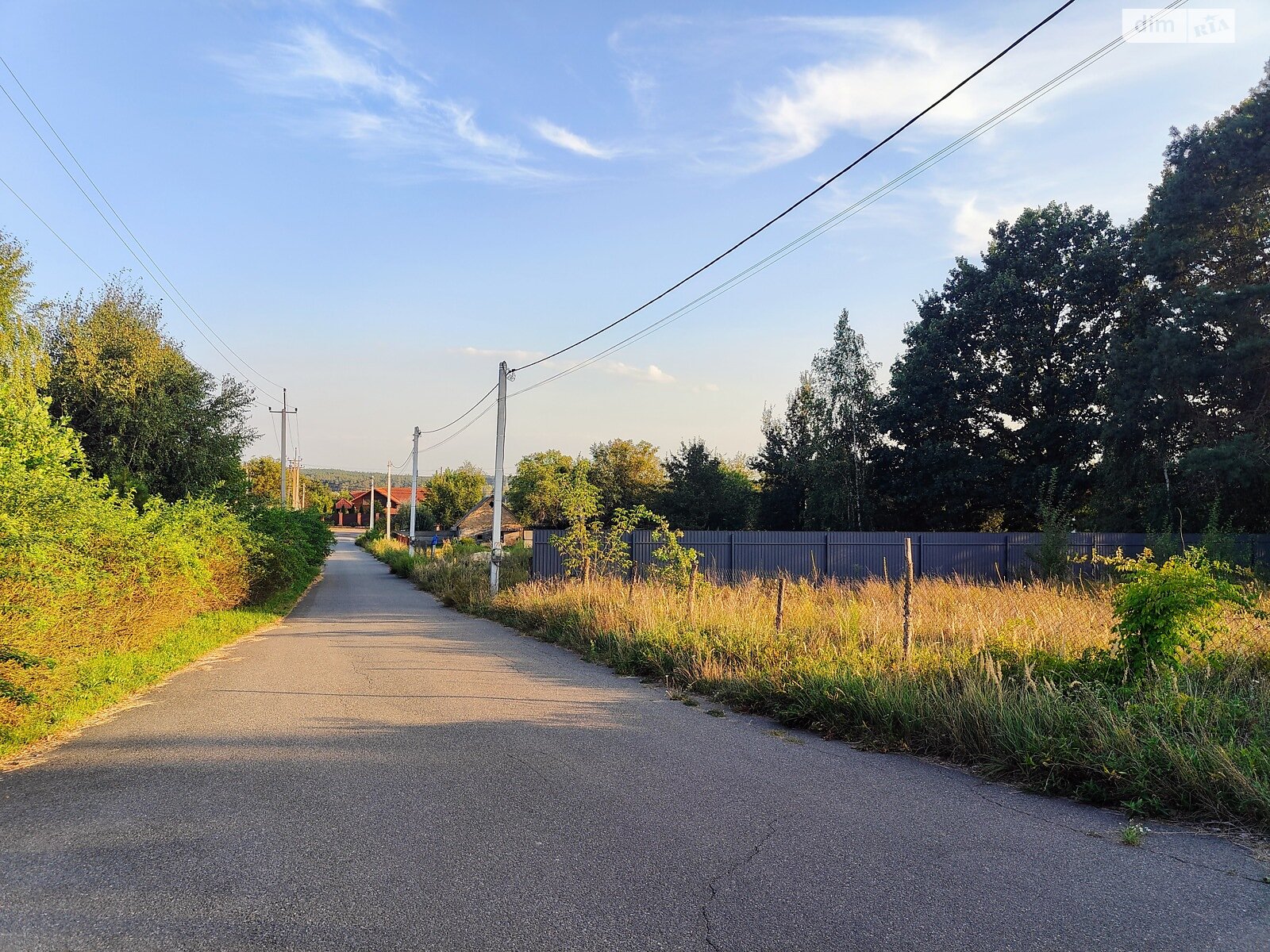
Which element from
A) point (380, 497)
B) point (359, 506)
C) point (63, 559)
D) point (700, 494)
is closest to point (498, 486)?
point (63, 559)

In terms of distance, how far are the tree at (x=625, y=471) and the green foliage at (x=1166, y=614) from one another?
47204 millimetres

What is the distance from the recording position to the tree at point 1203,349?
85.8 feet

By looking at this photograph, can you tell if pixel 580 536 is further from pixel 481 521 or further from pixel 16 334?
pixel 481 521

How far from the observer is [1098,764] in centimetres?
561

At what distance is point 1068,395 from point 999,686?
3469 centimetres

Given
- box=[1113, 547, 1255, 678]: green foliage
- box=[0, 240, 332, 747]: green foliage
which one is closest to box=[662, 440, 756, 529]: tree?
box=[0, 240, 332, 747]: green foliage

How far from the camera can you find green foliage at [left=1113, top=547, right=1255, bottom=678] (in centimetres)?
717

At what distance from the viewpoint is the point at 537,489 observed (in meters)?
61.8

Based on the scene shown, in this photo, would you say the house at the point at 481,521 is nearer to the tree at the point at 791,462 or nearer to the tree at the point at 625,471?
the tree at the point at 625,471

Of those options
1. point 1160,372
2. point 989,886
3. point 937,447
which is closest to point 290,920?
point 989,886

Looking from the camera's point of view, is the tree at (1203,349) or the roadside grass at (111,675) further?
the tree at (1203,349)

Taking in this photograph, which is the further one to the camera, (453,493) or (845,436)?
(453,493)

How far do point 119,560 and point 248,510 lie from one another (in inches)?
524

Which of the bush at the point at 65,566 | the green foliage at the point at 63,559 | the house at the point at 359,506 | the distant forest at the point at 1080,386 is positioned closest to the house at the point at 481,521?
the distant forest at the point at 1080,386
